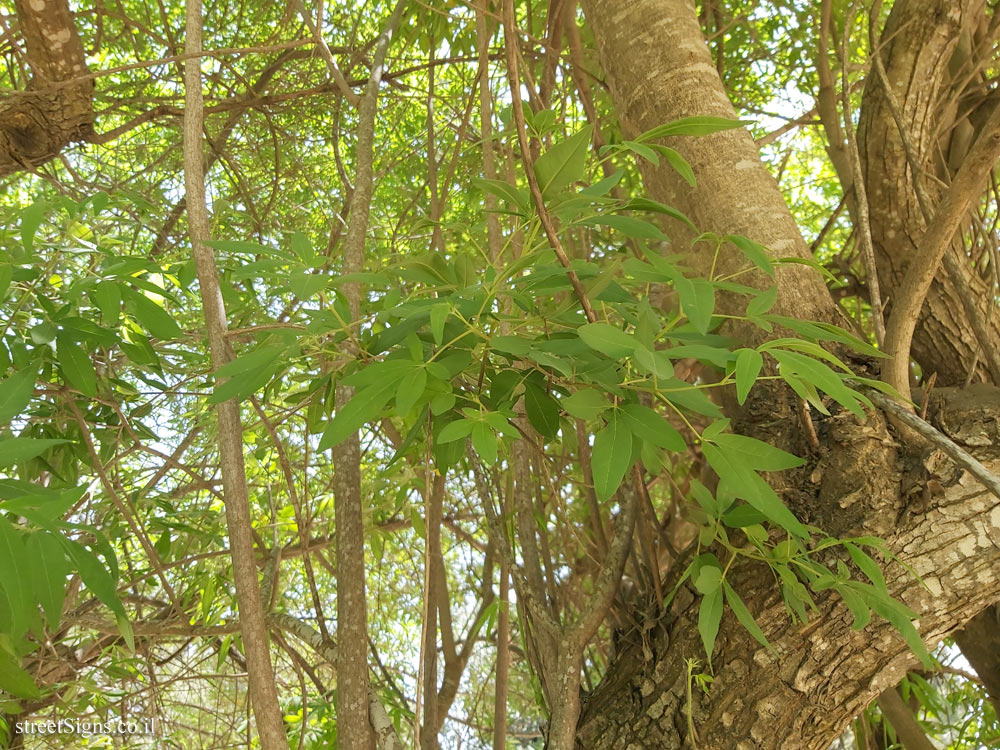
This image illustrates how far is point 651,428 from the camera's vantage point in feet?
2.32

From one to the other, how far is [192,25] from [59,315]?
0.39 metres

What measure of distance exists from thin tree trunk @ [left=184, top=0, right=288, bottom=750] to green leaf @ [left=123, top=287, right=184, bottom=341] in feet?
0.20

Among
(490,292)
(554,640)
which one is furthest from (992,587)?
(490,292)

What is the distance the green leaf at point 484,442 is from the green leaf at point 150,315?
427 mm

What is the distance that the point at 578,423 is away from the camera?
4.10ft

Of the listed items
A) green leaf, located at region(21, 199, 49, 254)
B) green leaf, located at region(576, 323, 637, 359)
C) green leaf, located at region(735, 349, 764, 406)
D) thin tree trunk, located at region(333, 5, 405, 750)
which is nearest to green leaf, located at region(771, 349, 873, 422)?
green leaf, located at region(735, 349, 764, 406)

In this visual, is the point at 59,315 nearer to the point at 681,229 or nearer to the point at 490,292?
the point at 490,292

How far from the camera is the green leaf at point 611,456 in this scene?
2.15ft

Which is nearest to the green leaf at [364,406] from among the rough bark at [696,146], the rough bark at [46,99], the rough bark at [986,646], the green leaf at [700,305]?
the green leaf at [700,305]

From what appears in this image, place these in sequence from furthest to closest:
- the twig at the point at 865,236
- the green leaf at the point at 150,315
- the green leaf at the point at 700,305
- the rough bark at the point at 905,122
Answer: the rough bark at the point at 905,122, the twig at the point at 865,236, the green leaf at the point at 150,315, the green leaf at the point at 700,305

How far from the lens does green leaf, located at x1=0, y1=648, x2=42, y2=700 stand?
667 mm

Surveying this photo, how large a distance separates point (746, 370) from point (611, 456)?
13 cm

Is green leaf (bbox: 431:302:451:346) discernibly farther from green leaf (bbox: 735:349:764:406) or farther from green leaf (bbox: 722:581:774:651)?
green leaf (bbox: 722:581:774:651)

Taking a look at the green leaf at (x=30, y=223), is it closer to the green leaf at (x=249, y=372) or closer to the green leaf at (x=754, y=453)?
the green leaf at (x=249, y=372)
